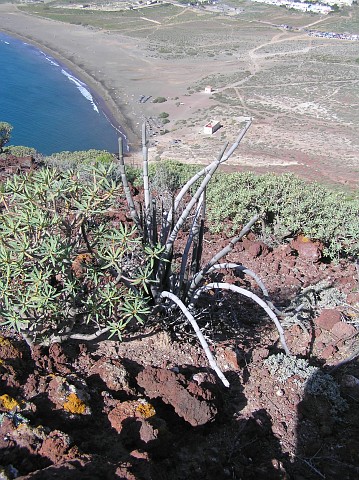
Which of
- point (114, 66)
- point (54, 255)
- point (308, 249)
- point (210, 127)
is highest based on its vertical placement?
point (54, 255)

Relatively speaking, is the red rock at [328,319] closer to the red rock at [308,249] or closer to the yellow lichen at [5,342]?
the red rock at [308,249]

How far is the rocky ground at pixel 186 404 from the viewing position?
304 centimetres

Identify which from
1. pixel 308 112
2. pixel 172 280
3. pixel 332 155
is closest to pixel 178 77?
pixel 308 112

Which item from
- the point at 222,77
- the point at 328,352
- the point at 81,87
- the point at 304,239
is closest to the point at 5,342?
the point at 328,352

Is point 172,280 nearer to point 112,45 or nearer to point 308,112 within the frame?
point 308,112

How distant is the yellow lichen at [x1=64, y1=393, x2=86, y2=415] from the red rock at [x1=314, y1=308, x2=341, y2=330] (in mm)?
3033

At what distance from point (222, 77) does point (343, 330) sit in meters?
Result: 41.0

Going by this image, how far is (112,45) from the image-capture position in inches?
2125

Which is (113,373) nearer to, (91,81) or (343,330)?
(343,330)

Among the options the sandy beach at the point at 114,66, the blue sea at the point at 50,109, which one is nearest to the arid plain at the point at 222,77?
the sandy beach at the point at 114,66

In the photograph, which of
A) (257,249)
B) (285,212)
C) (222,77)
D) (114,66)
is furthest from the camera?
(114,66)

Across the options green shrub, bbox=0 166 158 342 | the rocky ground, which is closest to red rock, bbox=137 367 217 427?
the rocky ground

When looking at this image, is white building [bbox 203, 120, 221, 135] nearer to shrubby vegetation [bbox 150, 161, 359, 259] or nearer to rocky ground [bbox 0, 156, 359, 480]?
shrubby vegetation [bbox 150, 161, 359, 259]

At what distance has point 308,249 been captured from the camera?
24.2 ft
